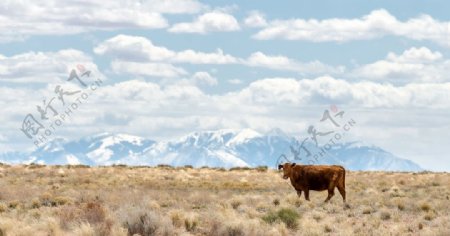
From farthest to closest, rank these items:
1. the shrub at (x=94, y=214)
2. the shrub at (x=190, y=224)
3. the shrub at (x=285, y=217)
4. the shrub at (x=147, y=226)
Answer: the shrub at (x=285, y=217), the shrub at (x=190, y=224), the shrub at (x=94, y=214), the shrub at (x=147, y=226)

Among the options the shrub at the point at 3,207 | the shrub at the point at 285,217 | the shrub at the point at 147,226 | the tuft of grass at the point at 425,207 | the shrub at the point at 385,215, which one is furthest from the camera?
the tuft of grass at the point at 425,207

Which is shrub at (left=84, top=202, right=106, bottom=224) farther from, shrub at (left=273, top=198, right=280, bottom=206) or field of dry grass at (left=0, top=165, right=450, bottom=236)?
shrub at (left=273, top=198, right=280, bottom=206)

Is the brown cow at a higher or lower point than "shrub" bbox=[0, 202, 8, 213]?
higher

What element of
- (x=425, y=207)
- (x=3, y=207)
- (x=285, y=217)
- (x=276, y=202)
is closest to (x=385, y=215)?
(x=425, y=207)

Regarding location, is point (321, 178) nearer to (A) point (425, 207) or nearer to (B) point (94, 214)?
(A) point (425, 207)

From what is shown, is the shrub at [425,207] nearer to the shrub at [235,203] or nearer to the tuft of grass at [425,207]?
the tuft of grass at [425,207]

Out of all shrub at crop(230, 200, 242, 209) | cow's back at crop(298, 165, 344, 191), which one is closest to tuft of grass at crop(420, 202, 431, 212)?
cow's back at crop(298, 165, 344, 191)

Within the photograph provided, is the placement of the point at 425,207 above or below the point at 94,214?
below

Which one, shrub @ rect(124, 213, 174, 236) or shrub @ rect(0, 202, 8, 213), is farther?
shrub @ rect(0, 202, 8, 213)

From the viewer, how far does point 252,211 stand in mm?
24234

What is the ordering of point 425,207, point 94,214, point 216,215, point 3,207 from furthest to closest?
point 425,207 < point 3,207 < point 216,215 < point 94,214

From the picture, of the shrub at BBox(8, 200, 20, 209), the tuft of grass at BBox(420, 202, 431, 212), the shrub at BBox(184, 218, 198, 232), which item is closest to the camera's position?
the shrub at BBox(184, 218, 198, 232)

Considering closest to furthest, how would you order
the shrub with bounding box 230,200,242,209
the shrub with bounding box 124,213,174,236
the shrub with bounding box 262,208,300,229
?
the shrub with bounding box 124,213,174,236 → the shrub with bounding box 262,208,300,229 → the shrub with bounding box 230,200,242,209

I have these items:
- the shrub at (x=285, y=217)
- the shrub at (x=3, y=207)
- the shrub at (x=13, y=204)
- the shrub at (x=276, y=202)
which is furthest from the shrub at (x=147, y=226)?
the shrub at (x=276, y=202)
